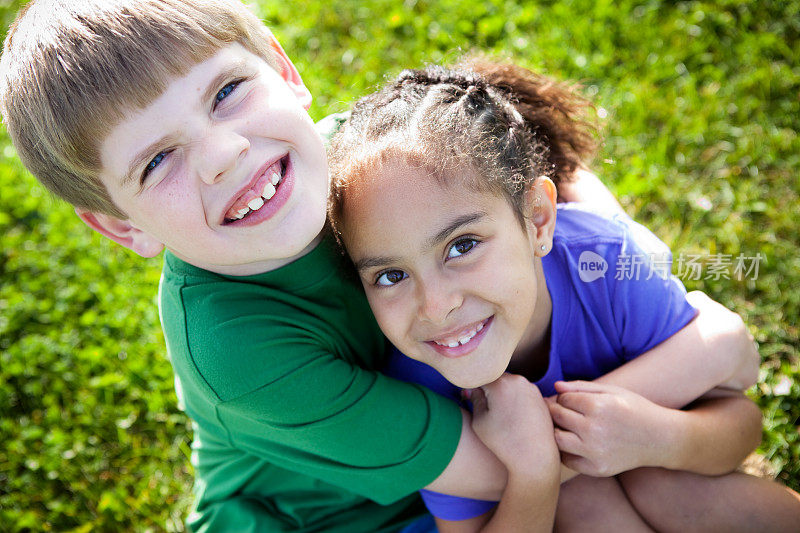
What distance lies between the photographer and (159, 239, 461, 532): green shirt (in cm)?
181

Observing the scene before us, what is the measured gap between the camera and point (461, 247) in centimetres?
182

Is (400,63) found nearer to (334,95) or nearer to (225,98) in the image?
(334,95)

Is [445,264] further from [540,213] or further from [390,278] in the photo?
[540,213]

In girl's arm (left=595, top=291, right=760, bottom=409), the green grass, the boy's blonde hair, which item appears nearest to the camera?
the boy's blonde hair

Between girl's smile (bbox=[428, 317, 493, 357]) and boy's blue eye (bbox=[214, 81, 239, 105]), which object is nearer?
boy's blue eye (bbox=[214, 81, 239, 105])

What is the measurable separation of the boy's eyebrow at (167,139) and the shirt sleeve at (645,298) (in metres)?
1.20

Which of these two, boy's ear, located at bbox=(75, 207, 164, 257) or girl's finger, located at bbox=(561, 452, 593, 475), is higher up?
boy's ear, located at bbox=(75, 207, 164, 257)

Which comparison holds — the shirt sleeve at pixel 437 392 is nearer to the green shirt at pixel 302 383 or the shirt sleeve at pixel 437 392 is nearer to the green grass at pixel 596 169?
the green shirt at pixel 302 383

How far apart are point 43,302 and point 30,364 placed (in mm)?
343

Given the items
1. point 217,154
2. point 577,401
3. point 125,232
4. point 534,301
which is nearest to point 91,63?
point 217,154

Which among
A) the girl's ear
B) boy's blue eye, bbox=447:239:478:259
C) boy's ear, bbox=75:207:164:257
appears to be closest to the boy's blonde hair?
boy's ear, bbox=75:207:164:257

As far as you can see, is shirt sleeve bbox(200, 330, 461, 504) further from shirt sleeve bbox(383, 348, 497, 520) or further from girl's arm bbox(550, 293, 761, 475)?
girl's arm bbox(550, 293, 761, 475)

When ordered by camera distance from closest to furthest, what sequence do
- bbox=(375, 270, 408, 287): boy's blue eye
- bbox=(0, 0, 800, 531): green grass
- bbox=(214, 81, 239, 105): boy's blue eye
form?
bbox=(214, 81, 239, 105): boy's blue eye
bbox=(375, 270, 408, 287): boy's blue eye
bbox=(0, 0, 800, 531): green grass

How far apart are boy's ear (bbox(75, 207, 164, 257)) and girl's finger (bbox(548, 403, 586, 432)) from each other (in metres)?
1.16
